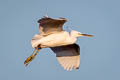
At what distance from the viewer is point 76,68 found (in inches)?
533

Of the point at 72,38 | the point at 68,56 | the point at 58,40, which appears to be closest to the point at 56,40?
the point at 58,40

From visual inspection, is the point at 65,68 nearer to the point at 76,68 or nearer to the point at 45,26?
the point at 76,68

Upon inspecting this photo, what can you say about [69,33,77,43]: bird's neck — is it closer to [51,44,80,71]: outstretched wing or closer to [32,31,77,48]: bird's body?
[32,31,77,48]: bird's body

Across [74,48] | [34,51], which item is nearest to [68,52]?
[74,48]

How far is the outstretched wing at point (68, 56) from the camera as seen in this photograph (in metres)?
13.7

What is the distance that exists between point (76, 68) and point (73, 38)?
1.04m

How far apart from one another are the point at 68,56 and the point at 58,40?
1.08 m

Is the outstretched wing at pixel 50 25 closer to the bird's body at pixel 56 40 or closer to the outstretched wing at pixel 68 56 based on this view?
the bird's body at pixel 56 40

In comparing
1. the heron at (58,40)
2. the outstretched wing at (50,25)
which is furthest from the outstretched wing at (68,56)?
the outstretched wing at (50,25)

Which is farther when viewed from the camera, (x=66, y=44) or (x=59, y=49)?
(x=59, y=49)

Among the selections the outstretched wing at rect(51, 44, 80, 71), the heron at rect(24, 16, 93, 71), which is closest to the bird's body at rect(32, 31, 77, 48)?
the heron at rect(24, 16, 93, 71)

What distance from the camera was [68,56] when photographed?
45.6ft

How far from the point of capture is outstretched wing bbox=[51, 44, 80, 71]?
1366cm

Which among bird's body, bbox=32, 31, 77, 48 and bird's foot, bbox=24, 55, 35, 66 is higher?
bird's body, bbox=32, 31, 77, 48
